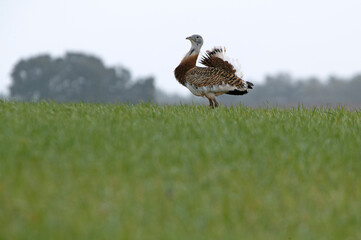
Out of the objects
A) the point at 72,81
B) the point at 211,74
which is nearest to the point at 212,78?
the point at 211,74

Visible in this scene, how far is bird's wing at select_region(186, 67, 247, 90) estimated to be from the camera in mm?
11478

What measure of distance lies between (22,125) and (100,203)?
11.2ft

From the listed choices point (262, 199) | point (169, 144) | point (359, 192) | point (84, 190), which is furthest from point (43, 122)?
point (359, 192)

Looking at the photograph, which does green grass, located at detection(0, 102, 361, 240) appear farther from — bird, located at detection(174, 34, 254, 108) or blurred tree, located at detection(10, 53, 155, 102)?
blurred tree, located at detection(10, 53, 155, 102)

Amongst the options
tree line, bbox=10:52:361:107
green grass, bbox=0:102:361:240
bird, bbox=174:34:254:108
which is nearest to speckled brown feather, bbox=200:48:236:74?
bird, bbox=174:34:254:108

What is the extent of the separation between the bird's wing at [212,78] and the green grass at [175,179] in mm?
1722

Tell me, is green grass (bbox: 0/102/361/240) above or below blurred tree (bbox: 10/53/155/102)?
below

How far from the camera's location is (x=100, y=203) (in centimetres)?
623

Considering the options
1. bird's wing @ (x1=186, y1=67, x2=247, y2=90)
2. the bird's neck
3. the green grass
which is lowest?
the green grass

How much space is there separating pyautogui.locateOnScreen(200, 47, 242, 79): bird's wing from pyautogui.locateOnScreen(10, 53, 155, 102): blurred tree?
128ft

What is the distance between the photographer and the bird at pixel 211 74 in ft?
37.8

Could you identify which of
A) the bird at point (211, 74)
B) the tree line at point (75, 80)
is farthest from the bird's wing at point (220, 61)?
the tree line at point (75, 80)

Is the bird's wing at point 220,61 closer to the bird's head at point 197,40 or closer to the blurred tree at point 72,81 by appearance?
the bird's head at point 197,40

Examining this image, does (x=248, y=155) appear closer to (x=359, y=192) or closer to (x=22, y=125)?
(x=359, y=192)
